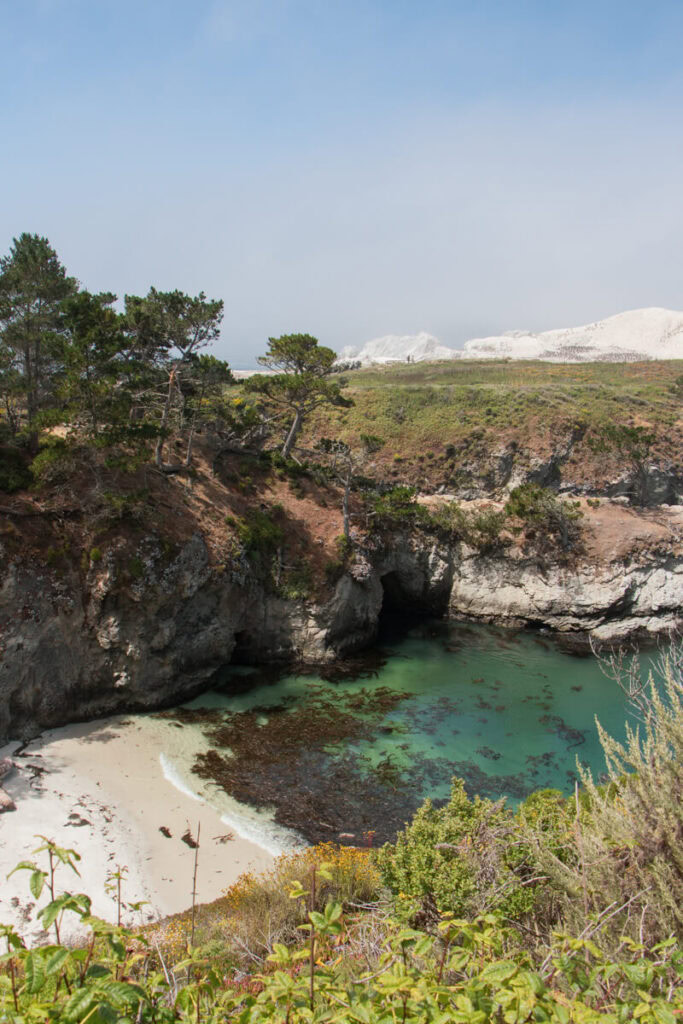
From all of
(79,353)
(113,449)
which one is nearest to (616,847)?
(79,353)

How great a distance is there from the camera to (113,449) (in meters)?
27.4

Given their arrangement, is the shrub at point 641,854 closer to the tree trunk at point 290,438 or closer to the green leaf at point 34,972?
the green leaf at point 34,972

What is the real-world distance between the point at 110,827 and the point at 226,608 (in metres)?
11.3

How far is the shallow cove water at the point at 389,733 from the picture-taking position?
687 inches

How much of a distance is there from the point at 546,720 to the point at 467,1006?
23.1 m

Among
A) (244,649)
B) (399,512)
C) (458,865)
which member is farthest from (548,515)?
(458,865)

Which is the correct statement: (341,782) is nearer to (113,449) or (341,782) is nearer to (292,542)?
(292,542)

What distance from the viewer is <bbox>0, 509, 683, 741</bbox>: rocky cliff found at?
1973 centimetres

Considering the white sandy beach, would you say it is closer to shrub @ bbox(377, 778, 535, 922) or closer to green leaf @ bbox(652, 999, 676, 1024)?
shrub @ bbox(377, 778, 535, 922)

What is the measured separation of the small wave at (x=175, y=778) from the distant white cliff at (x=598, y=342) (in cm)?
9852

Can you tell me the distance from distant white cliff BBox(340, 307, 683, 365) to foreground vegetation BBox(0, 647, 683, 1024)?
104879mm

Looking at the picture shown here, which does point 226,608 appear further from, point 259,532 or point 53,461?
point 53,461

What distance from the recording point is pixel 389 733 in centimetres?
2153

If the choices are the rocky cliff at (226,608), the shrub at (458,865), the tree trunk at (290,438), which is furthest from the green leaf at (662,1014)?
the tree trunk at (290,438)
